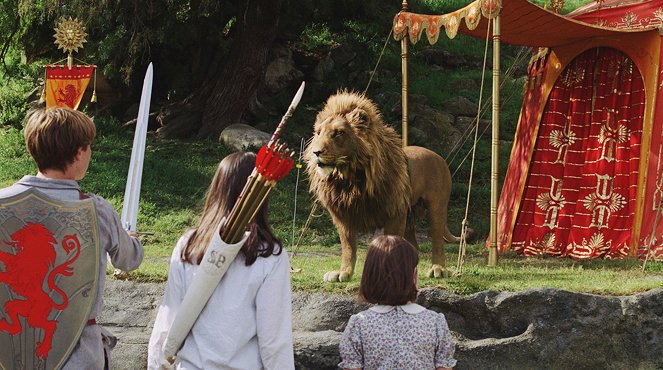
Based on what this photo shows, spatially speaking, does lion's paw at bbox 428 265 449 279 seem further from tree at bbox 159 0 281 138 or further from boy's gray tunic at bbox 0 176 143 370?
tree at bbox 159 0 281 138

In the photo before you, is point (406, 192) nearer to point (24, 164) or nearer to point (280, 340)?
point (280, 340)

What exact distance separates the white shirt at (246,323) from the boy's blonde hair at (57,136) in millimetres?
789

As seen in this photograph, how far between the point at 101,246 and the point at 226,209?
0.60 m

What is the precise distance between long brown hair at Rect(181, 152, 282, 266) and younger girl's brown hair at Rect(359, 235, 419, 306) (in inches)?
20.5

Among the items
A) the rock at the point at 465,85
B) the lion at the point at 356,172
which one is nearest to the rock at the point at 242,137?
the rock at the point at 465,85

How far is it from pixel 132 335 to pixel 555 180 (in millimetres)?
5963

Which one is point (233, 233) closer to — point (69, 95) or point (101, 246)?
point (101, 246)

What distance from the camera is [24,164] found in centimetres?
1403

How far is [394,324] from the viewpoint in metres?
3.97

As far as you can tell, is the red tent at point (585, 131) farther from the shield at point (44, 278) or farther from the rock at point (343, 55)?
the rock at point (343, 55)

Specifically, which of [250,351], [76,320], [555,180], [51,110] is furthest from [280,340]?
[555,180]

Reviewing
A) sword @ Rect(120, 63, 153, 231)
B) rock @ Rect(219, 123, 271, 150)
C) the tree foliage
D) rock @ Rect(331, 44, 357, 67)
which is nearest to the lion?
sword @ Rect(120, 63, 153, 231)

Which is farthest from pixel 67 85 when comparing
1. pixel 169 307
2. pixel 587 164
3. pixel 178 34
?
pixel 178 34

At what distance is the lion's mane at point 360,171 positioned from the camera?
7.18 meters
